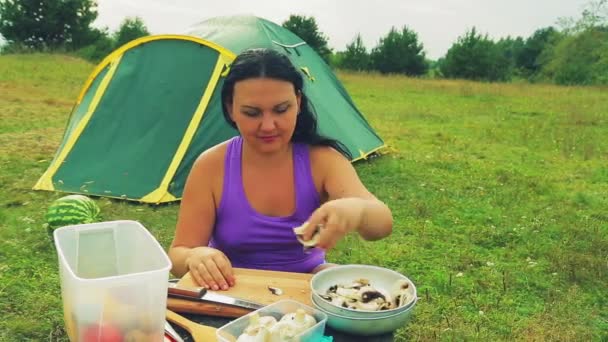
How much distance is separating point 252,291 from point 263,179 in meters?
0.49

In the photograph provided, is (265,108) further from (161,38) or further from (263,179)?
(161,38)

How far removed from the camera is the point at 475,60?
29922 mm

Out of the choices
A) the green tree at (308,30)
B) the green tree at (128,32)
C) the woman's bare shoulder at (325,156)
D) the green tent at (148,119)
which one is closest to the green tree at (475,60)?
the green tree at (308,30)

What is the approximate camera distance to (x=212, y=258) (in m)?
1.48

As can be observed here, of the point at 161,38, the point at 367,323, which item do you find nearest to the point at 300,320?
the point at 367,323

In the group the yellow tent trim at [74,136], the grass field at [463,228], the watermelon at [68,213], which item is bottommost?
the grass field at [463,228]

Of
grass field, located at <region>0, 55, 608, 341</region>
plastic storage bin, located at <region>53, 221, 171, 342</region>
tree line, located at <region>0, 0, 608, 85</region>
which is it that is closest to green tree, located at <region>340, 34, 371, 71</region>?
tree line, located at <region>0, 0, 608, 85</region>

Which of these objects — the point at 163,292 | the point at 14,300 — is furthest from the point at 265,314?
the point at 14,300

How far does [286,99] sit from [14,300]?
87.2 inches

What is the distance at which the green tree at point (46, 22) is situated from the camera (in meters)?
28.6

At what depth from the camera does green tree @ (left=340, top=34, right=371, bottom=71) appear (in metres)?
30.5

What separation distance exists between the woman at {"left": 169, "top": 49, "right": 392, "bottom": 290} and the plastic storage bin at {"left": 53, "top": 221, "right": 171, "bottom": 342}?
53 cm

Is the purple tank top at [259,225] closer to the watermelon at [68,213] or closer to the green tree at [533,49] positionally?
the watermelon at [68,213]

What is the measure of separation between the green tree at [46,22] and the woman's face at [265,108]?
2899cm
